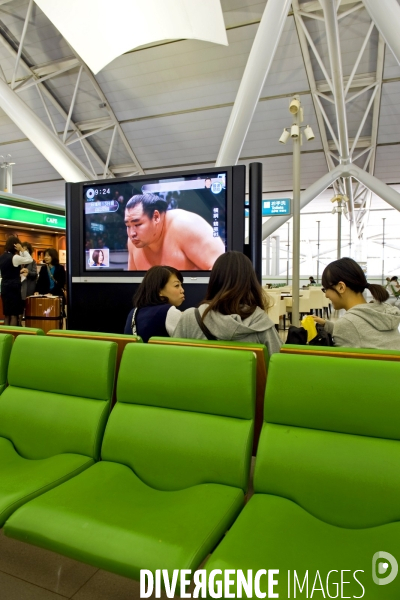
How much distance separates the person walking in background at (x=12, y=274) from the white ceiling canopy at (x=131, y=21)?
4162mm

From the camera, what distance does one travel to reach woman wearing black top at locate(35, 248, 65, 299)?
716 centimetres

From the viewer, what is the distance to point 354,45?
978cm

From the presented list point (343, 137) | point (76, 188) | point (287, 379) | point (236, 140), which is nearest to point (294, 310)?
point (76, 188)

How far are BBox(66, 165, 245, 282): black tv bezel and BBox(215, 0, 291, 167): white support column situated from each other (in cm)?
351

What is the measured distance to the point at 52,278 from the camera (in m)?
7.15

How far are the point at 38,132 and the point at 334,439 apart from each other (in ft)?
32.3

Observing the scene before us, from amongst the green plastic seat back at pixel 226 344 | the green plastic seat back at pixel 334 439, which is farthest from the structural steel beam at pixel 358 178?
the green plastic seat back at pixel 334 439

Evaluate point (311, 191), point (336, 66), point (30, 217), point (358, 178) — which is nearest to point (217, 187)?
point (336, 66)

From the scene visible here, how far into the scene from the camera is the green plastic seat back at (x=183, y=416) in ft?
5.29

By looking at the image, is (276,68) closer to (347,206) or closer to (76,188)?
(76,188)

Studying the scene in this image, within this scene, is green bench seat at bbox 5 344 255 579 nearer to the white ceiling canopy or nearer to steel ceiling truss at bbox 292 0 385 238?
the white ceiling canopy

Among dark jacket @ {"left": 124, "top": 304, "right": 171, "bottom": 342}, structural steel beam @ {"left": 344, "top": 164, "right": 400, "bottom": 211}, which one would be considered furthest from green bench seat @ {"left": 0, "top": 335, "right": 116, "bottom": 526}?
structural steel beam @ {"left": 344, "top": 164, "right": 400, "bottom": 211}

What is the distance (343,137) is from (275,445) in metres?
11.0

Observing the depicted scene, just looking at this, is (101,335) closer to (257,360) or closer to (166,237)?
(257,360)
